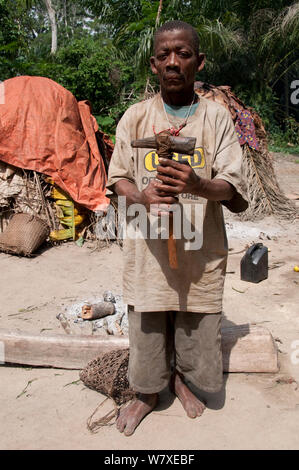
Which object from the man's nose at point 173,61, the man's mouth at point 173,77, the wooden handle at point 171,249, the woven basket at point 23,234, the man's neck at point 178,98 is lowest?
the woven basket at point 23,234

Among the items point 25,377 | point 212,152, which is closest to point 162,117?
point 212,152

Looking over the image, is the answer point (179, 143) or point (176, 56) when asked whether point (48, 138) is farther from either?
point (179, 143)

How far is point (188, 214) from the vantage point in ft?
6.50

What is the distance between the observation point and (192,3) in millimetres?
12008

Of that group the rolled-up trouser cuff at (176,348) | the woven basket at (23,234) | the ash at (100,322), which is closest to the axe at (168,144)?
the rolled-up trouser cuff at (176,348)

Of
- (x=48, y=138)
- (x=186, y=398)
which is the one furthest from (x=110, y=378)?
(x=48, y=138)

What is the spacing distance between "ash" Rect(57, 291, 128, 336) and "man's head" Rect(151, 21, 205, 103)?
1.96 meters

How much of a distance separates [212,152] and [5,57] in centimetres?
995

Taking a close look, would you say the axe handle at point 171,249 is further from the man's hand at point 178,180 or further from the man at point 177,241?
the man's hand at point 178,180

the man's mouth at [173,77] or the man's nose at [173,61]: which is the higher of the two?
the man's nose at [173,61]

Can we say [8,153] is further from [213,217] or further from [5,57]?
[5,57]

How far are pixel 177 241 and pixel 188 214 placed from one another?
138mm

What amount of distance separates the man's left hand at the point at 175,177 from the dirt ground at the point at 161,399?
4.16 feet

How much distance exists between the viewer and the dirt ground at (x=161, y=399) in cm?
210
